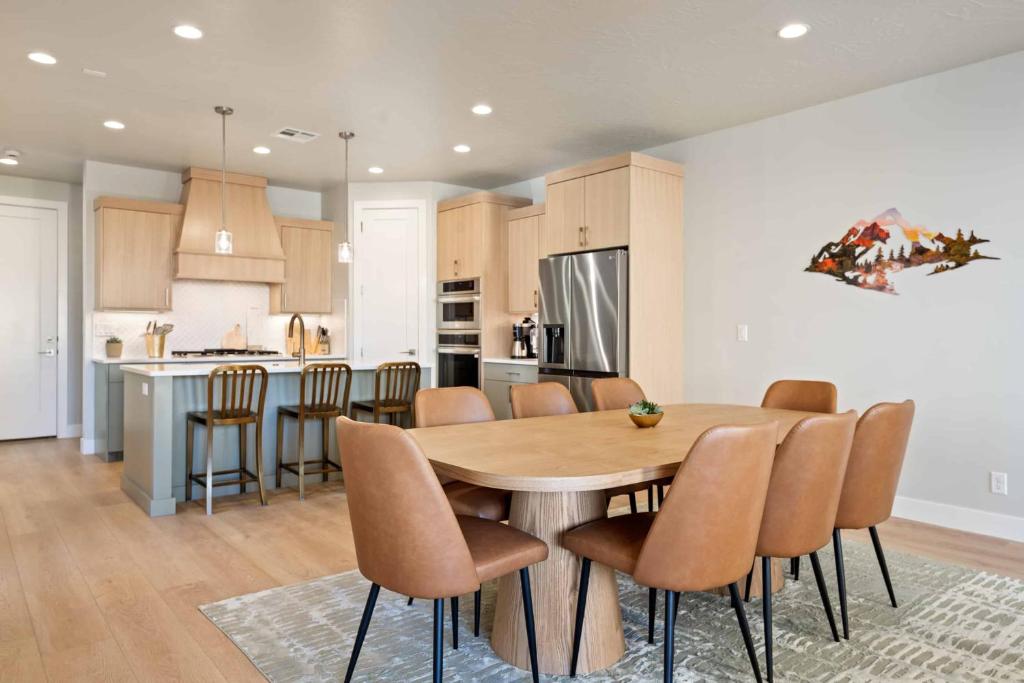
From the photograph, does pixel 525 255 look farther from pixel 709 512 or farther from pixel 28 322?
pixel 28 322

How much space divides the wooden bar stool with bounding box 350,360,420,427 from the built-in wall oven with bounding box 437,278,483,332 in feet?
4.59

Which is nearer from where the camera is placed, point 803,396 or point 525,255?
point 803,396

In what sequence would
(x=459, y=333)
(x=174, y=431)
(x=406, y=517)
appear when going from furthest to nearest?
1. (x=459, y=333)
2. (x=174, y=431)
3. (x=406, y=517)

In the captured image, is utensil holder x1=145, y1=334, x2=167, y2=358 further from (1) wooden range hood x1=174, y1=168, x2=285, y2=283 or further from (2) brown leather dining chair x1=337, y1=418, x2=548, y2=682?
(2) brown leather dining chair x1=337, y1=418, x2=548, y2=682

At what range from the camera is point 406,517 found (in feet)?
5.63

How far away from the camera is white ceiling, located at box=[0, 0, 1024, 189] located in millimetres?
3086

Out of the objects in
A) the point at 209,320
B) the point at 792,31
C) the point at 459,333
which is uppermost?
the point at 792,31

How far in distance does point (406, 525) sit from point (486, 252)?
4.60 metres

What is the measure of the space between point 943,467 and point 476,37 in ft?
11.6

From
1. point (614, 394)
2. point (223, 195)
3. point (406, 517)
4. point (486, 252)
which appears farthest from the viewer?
point (486, 252)

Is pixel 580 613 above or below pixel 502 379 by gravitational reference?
below

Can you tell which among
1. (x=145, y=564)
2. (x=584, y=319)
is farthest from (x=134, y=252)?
(x=584, y=319)

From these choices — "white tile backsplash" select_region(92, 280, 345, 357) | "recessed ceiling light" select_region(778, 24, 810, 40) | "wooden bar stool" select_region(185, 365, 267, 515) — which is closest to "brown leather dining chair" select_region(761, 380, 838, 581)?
"recessed ceiling light" select_region(778, 24, 810, 40)

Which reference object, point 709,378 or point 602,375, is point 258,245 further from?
point 709,378
